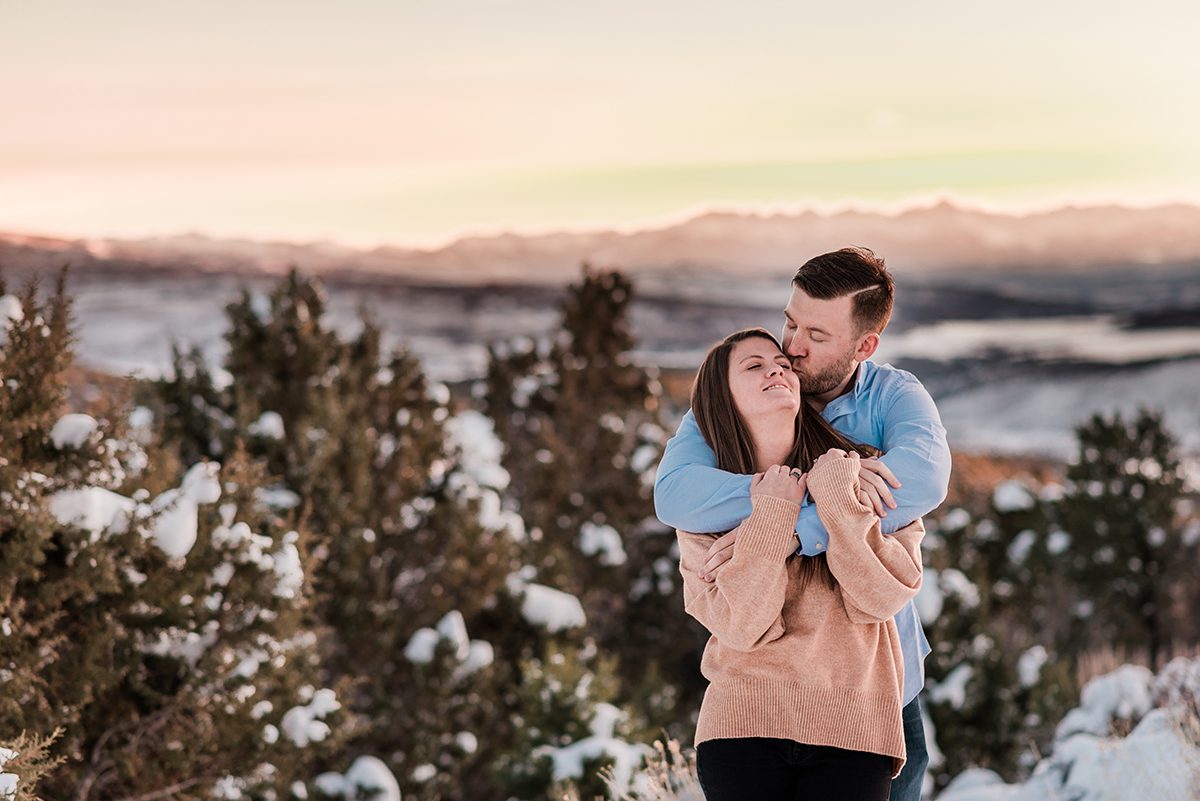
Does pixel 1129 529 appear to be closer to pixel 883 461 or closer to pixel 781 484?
pixel 883 461

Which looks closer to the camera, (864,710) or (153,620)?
(864,710)

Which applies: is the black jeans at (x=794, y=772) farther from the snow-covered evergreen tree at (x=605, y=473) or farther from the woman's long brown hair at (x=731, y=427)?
the snow-covered evergreen tree at (x=605, y=473)

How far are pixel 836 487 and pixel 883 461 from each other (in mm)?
210

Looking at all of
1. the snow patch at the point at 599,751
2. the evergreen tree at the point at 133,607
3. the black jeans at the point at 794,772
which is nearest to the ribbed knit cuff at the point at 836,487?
the black jeans at the point at 794,772

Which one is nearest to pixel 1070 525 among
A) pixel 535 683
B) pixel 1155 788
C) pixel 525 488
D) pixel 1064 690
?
pixel 1064 690

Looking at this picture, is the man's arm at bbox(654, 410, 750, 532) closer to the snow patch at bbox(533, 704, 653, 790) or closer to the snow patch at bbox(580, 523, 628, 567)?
the snow patch at bbox(533, 704, 653, 790)

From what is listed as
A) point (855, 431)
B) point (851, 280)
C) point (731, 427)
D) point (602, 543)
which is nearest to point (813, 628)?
point (731, 427)

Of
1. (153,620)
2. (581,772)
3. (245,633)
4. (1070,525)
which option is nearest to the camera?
(153,620)

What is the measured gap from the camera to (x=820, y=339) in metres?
3.10

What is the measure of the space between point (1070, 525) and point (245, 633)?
58.7 feet

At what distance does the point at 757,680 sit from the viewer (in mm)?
2770

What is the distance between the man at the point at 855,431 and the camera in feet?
9.26

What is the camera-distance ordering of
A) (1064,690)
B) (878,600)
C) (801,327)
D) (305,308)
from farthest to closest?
1. (1064,690)
2. (305,308)
3. (801,327)
4. (878,600)

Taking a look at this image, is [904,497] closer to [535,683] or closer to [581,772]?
[581,772]
